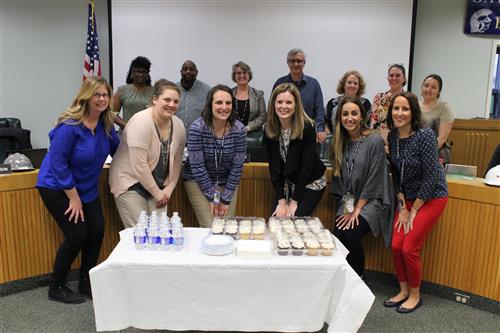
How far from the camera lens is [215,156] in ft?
8.60

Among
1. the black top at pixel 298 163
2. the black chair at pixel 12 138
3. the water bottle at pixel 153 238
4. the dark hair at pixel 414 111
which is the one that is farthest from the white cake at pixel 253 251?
the black chair at pixel 12 138

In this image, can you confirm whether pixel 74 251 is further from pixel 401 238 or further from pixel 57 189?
pixel 401 238


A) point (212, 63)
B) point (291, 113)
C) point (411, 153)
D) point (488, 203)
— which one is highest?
point (212, 63)

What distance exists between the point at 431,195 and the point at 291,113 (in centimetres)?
103

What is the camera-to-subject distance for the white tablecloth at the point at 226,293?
182 centimetres

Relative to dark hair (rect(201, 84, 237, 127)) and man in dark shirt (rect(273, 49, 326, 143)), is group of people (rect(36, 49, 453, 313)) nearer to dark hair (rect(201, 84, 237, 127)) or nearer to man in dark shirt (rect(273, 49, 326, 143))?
dark hair (rect(201, 84, 237, 127))

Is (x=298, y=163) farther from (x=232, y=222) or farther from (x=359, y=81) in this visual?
(x=359, y=81)

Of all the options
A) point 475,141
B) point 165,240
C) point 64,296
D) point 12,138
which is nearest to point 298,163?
point 165,240

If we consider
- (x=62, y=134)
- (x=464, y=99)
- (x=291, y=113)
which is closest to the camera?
(x=62, y=134)

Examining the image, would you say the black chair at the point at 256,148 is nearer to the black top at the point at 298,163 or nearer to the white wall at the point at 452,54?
the black top at the point at 298,163

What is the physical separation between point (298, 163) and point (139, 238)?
1.19m

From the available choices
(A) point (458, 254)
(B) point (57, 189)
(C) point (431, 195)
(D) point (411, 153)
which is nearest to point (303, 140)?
(D) point (411, 153)

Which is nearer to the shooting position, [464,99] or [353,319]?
[353,319]

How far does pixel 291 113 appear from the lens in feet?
8.40
